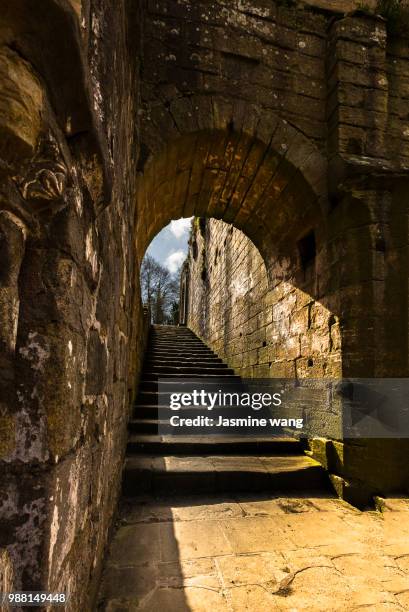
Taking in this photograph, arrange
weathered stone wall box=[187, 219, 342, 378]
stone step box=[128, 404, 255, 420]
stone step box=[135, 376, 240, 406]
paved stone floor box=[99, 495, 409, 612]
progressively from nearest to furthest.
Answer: paved stone floor box=[99, 495, 409, 612]
weathered stone wall box=[187, 219, 342, 378]
stone step box=[128, 404, 255, 420]
stone step box=[135, 376, 240, 406]

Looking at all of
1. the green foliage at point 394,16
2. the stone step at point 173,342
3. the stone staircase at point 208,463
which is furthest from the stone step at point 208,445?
the green foliage at point 394,16

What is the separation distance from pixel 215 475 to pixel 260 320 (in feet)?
8.44

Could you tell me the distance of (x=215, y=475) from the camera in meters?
2.78

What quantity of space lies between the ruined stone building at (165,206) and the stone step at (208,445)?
38cm

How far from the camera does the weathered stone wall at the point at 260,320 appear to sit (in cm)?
332

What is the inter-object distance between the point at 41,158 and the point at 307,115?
3444mm

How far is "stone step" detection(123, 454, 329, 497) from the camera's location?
2.66 meters

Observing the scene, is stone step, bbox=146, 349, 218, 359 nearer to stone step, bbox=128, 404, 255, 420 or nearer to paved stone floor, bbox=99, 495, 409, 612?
stone step, bbox=128, 404, 255, 420

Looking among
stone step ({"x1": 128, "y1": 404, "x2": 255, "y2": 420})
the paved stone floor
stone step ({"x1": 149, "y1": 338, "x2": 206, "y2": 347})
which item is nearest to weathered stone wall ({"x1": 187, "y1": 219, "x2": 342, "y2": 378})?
stone step ({"x1": 149, "y1": 338, "x2": 206, "y2": 347})

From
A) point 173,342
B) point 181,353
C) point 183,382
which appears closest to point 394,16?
point 183,382

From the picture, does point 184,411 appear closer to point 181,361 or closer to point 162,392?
point 162,392

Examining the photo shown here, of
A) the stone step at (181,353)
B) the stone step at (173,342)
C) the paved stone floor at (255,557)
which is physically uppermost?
the stone step at (173,342)

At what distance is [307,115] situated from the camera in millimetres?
3385

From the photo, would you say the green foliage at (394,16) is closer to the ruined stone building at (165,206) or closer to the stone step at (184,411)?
the ruined stone building at (165,206)
